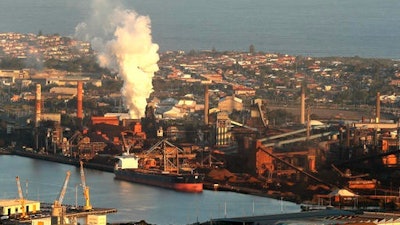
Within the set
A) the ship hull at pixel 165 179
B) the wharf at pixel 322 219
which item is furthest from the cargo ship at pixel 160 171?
the wharf at pixel 322 219

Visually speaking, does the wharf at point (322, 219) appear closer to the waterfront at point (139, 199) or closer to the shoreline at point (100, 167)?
the waterfront at point (139, 199)

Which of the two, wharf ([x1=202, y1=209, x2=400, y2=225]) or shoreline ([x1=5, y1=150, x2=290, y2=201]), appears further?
shoreline ([x1=5, y1=150, x2=290, y2=201])

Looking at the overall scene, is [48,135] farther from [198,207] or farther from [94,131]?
[198,207]

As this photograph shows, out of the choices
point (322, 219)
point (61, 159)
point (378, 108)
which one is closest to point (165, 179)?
point (61, 159)

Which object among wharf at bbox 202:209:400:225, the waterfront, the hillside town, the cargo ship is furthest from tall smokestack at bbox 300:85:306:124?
wharf at bbox 202:209:400:225

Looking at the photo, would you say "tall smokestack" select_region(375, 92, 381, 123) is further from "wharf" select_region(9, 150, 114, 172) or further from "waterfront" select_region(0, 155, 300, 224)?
"waterfront" select_region(0, 155, 300, 224)

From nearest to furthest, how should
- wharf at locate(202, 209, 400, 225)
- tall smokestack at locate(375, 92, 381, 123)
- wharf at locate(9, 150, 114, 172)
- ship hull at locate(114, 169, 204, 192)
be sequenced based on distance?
wharf at locate(202, 209, 400, 225) < ship hull at locate(114, 169, 204, 192) < wharf at locate(9, 150, 114, 172) < tall smokestack at locate(375, 92, 381, 123)

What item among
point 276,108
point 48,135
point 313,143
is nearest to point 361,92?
point 276,108

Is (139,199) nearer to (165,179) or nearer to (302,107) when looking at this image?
(165,179)
